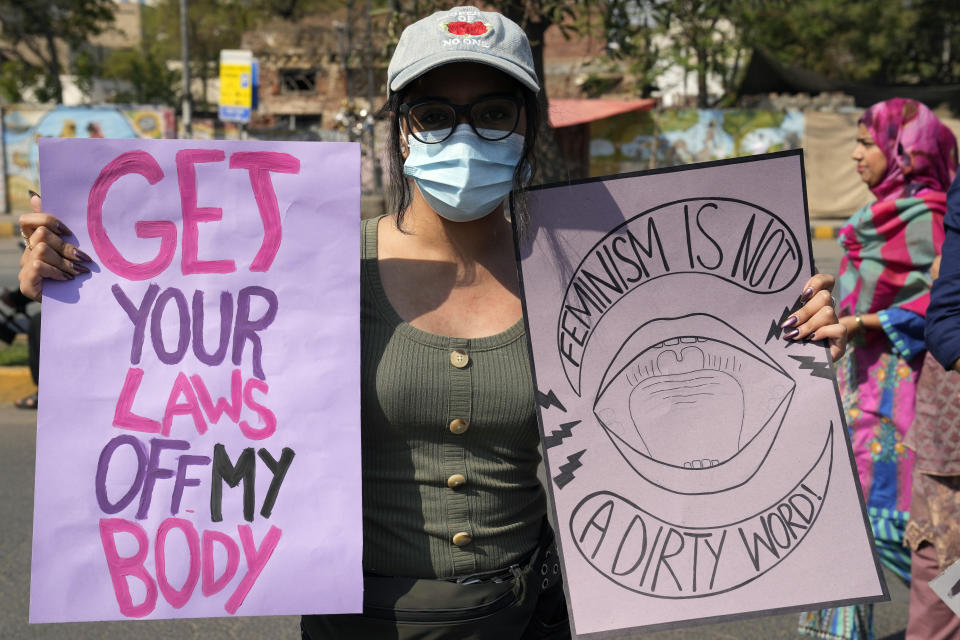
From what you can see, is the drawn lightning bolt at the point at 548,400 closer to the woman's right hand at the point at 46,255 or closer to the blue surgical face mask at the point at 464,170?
the blue surgical face mask at the point at 464,170

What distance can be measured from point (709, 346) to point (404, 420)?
21.6 inches

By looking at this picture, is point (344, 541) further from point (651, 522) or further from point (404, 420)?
point (651, 522)

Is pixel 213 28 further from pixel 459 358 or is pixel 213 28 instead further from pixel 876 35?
pixel 459 358

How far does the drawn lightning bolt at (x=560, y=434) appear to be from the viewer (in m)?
1.71

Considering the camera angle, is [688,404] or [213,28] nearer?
[688,404]

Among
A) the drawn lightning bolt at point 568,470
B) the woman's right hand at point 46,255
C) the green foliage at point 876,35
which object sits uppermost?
the green foliage at point 876,35

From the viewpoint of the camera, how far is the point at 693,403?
1.77 m

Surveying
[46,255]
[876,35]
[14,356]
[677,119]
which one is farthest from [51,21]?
[46,255]

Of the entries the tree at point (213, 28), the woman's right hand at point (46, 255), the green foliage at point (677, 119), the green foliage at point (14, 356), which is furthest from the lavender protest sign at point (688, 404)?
the tree at point (213, 28)

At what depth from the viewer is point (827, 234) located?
1761 cm

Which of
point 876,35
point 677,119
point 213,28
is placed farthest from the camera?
point 213,28

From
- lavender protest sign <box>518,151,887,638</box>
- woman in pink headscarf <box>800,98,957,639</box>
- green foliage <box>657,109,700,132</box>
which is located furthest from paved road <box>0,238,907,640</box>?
green foliage <box>657,109,700,132</box>

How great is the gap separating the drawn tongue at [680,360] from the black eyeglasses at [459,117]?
1.55ft

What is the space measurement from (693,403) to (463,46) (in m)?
0.72
